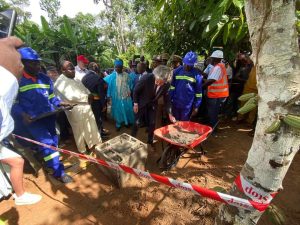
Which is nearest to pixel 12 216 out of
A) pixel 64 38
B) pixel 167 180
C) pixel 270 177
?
pixel 167 180

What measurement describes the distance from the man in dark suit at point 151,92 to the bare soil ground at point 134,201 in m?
1.13

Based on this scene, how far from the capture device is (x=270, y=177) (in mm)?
1264

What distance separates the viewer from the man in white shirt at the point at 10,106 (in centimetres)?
207

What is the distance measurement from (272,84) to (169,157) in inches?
117

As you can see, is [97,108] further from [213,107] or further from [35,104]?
[213,107]

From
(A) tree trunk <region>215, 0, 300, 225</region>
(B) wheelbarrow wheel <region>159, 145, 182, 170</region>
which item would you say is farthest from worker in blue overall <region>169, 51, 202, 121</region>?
(A) tree trunk <region>215, 0, 300, 225</region>

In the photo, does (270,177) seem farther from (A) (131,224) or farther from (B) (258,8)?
(A) (131,224)

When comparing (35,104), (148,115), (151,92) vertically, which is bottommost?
(148,115)

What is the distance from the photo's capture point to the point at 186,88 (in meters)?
4.28

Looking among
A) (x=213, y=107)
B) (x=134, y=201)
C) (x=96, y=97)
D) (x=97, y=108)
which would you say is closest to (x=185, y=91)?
(x=213, y=107)

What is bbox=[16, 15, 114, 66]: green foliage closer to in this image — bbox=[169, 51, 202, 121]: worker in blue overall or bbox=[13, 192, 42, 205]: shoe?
bbox=[169, 51, 202, 121]: worker in blue overall

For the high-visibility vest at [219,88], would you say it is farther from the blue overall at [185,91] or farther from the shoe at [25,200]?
the shoe at [25,200]

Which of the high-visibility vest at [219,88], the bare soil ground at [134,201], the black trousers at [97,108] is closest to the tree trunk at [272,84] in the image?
the bare soil ground at [134,201]

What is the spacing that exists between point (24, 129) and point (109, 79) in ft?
8.65
